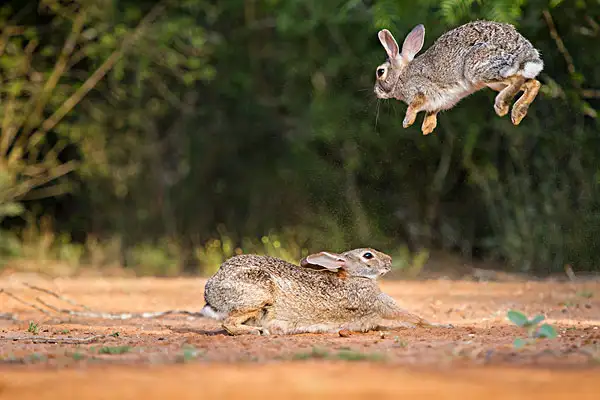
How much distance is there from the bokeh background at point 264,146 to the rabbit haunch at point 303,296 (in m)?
4.35

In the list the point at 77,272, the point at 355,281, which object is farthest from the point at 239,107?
the point at 355,281

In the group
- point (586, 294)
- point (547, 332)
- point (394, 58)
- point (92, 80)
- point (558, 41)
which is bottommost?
point (547, 332)

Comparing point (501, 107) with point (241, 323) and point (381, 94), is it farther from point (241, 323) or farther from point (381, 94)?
point (241, 323)

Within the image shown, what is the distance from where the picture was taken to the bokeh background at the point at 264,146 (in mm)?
13836

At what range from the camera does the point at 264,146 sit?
Result: 18.4m

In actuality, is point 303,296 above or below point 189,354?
above

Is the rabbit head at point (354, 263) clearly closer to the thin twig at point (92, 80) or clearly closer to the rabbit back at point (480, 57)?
the rabbit back at point (480, 57)

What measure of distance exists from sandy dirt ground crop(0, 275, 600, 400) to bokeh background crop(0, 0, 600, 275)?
14.1 ft

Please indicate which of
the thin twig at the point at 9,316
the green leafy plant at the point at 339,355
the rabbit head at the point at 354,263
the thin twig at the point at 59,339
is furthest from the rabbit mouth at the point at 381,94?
the thin twig at the point at 9,316

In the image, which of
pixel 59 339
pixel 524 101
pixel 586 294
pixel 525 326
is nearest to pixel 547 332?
pixel 525 326

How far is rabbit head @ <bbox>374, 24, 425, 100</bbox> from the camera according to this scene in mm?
8695

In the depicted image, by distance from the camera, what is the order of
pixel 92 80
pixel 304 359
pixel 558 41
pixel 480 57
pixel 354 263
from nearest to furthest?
pixel 304 359, pixel 480 57, pixel 354 263, pixel 558 41, pixel 92 80

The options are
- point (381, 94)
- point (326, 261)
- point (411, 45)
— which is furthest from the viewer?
point (381, 94)

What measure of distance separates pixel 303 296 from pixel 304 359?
2.18 meters
